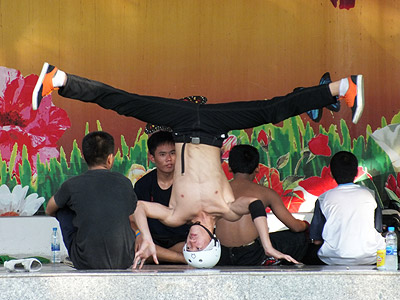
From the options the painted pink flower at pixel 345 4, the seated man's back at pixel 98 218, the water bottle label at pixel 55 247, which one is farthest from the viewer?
the painted pink flower at pixel 345 4

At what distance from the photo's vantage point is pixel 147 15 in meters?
8.00

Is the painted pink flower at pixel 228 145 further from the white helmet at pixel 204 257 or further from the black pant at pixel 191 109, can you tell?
the white helmet at pixel 204 257

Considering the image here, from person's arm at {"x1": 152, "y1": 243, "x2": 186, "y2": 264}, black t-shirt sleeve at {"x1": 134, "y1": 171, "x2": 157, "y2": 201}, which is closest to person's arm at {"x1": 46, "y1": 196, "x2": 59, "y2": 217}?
person's arm at {"x1": 152, "y1": 243, "x2": 186, "y2": 264}

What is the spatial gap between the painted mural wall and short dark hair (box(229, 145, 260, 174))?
1.53m

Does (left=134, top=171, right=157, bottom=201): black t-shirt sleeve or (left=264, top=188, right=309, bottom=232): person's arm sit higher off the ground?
(left=134, top=171, right=157, bottom=201): black t-shirt sleeve

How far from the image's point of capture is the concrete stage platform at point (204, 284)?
510 cm

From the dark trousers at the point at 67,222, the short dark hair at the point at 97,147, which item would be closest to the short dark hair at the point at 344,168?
the short dark hair at the point at 97,147

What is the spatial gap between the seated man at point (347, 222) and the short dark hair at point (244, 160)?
2.18ft

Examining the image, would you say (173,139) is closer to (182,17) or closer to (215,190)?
(215,190)

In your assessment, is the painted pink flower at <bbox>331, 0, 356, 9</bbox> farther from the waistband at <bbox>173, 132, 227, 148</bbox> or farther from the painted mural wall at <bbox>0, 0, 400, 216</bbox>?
the waistband at <bbox>173, 132, 227, 148</bbox>

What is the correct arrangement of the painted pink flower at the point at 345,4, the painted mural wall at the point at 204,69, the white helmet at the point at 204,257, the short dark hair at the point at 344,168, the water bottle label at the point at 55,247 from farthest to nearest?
the painted pink flower at the point at 345,4
the painted mural wall at the point at 204,69
the water bottle label at the point at 55,247
the short dark hair at the point at 344,168
the white helmet at the point at 204,257

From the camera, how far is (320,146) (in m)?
8.02

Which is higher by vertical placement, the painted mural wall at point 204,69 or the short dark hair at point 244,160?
the painted mural wall at point 204,69

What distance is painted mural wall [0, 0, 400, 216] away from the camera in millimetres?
7938
